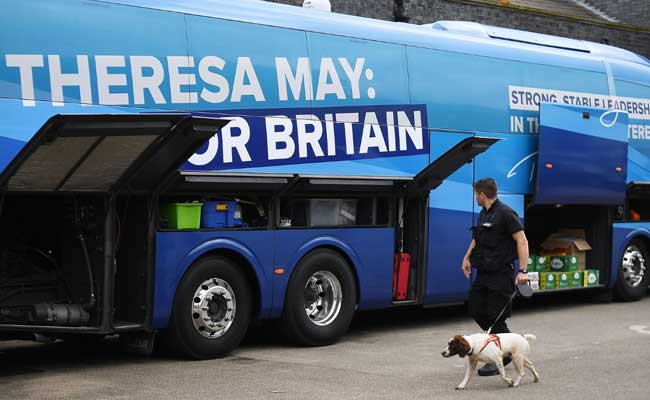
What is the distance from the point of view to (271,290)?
11.5 metres

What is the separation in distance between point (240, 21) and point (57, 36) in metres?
2.24

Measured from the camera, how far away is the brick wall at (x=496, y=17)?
22.8m

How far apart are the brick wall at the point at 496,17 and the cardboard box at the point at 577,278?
808 centimetres

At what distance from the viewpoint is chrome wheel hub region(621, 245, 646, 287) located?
55.1 ft

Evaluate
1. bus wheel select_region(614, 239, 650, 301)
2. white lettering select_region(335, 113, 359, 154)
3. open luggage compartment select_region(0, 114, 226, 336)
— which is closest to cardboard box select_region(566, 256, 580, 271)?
bus wheel select_region(614, 239, 650, 301)

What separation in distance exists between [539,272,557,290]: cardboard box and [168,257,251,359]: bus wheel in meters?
5.58

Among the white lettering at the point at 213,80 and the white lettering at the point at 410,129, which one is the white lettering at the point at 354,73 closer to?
the white lettering at the point at 410,129

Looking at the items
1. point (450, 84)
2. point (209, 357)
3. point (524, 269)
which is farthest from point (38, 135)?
point (450, 84)

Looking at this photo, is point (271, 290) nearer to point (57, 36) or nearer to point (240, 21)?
point (240, 21)

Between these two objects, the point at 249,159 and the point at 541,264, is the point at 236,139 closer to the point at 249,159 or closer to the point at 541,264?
the point at 249,159

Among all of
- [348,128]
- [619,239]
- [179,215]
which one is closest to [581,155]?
[619,239]

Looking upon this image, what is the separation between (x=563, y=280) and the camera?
51.9ft

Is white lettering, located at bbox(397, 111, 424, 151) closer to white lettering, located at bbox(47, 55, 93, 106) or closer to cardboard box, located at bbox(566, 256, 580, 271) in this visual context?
cardboard box, located at bbox(566, 256, 580, 271)

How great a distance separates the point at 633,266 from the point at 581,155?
237 cm
